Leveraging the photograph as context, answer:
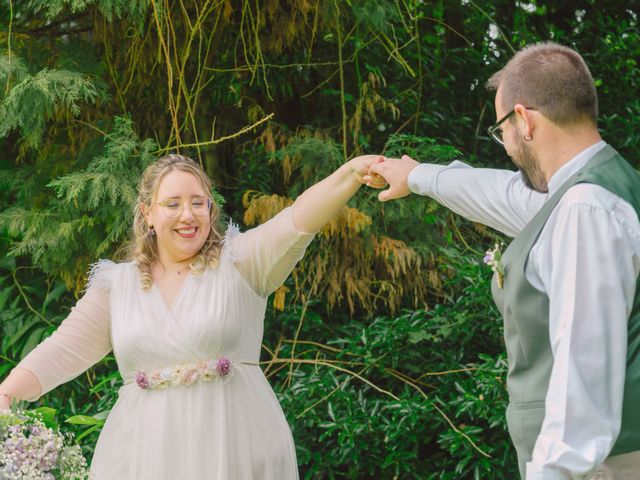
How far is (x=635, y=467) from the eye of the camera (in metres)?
1.86

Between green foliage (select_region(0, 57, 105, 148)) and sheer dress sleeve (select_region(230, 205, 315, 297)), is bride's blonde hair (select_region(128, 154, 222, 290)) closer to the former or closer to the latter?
sheer dress sleeve (select_region(230, 205, 315, 297))

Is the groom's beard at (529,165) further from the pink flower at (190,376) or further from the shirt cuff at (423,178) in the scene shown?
the pink flower at (190,376)

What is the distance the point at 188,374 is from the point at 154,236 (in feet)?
1.82

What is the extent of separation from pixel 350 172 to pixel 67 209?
1.87m

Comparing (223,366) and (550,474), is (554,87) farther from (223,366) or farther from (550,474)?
(223,366)

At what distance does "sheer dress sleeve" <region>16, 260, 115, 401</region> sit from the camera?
Result: 10.3 feet

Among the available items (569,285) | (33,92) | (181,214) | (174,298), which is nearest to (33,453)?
(174,298)

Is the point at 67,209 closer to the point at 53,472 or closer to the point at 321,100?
the point at 321,100

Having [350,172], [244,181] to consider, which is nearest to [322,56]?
[244,181]

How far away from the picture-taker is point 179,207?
3.18 meters

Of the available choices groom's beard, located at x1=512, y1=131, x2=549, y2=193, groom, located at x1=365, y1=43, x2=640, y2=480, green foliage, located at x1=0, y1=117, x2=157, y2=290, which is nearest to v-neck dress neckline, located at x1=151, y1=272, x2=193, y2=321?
green foliage, located at x1=0, y1=117, x2=157, y2=290

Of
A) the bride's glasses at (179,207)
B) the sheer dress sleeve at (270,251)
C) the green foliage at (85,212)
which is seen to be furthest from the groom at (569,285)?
the green foliage at (85,212)

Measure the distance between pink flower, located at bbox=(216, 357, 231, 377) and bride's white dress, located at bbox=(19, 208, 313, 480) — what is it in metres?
0.03

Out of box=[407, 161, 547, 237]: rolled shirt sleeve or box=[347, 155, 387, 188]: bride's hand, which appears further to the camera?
box=[347, 155, 387, 188]: bride's hand
